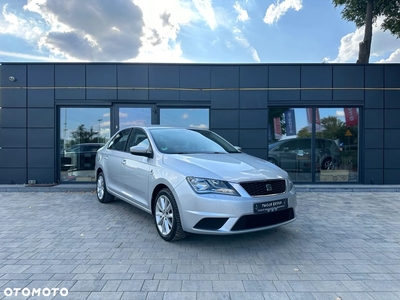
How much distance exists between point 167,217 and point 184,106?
16.2ft

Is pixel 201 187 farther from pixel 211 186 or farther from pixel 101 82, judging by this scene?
pixel 101 82

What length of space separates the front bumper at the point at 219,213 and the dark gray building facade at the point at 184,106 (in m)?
4.78

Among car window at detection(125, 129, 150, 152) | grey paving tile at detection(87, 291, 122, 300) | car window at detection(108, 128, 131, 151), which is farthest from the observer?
car window at detection(108, 128, 131, 151)

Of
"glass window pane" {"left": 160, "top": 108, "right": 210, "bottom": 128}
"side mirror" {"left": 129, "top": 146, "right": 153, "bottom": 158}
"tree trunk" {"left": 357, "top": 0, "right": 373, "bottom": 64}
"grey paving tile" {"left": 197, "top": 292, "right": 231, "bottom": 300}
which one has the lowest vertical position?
"grey paving tile" {"left": 197, "top": 292, "right": 231, "bottom": 300}

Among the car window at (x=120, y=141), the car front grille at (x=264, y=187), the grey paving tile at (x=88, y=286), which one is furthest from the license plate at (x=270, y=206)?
the car window at (x=120, y=141)

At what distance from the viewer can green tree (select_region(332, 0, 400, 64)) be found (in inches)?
387

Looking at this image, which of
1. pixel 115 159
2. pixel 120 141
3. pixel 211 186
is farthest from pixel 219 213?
pixel 120 141

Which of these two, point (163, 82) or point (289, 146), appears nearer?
point (163, 82)

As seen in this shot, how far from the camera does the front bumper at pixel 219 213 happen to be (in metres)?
3.38

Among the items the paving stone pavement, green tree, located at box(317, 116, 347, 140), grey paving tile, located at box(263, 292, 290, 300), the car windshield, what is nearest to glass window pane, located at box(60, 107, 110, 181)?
the paving stone pavement

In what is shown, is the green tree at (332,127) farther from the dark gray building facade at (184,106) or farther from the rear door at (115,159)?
the rear door at (115,159)

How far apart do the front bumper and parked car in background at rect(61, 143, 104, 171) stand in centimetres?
567

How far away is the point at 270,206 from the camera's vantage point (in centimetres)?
360

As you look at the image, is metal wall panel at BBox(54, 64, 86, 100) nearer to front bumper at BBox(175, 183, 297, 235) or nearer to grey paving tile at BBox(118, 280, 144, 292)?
front bumper at BBox(175, 183, 297, 235)
